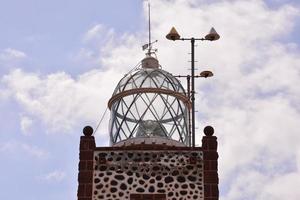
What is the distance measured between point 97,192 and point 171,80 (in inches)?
164

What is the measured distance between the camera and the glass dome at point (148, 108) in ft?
66.5

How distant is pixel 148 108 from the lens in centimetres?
2033

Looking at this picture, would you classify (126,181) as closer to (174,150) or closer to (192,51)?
(174,150)

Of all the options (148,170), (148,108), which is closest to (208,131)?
(148,170)

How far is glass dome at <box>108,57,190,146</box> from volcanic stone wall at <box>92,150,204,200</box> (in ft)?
4.39

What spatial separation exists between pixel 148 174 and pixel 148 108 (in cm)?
231

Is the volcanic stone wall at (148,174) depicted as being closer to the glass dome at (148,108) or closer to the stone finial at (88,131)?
the stone finial at (88,131)

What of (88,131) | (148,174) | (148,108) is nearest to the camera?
(148,174)

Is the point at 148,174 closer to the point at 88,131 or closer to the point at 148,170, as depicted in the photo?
the point at 148,170

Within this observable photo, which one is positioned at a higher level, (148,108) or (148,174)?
(148,108)

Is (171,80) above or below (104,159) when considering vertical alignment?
above

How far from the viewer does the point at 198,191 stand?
18328 mm

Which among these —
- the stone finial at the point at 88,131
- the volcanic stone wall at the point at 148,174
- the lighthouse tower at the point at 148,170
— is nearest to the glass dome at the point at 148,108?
the lighthouse tower at the point at 148,170

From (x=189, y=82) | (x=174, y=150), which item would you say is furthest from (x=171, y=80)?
(x=174, y=150)
